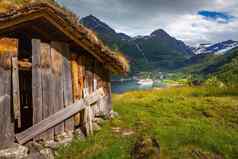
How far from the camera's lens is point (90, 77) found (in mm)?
11547

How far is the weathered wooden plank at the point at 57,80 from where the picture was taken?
9930mm

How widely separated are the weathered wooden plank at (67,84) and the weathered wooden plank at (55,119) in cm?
22

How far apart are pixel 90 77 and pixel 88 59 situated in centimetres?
69

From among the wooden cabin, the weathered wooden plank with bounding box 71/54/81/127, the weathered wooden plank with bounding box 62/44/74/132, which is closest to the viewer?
the wooden cabin

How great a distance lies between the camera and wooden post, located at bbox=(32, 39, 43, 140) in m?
9.34

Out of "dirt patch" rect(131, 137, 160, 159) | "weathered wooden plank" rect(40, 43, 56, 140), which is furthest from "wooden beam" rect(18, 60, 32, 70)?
"dirt patch" rect(131, 137, 160, 159)

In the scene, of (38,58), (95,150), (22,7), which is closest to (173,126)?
(95,150)

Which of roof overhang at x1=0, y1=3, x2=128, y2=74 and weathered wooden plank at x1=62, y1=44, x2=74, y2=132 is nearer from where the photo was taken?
roof overhang at x1=0, y1=3, x2=128, y2=74

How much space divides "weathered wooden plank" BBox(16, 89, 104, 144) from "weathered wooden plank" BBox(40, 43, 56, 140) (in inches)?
9.0

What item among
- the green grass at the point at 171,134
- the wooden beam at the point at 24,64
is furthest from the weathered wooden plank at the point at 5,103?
the green grass at the point at 171,134

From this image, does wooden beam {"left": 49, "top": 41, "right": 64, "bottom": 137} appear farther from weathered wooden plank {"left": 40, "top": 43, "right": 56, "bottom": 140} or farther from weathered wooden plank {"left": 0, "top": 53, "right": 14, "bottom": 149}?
weathered wooden plank {"left": 0, "top": 53, "right": 14, "bottom": 149}

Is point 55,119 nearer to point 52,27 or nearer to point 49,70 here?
point 49,70

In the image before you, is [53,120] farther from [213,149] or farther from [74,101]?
[213,149]

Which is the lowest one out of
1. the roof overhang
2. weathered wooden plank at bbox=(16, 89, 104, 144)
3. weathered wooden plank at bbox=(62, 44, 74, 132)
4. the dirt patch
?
the dirt patch
